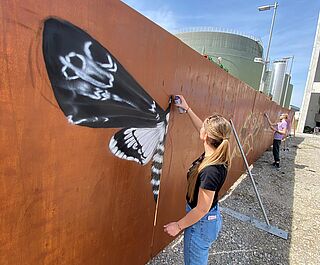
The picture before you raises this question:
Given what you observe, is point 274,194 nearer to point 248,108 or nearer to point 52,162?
point 248,108

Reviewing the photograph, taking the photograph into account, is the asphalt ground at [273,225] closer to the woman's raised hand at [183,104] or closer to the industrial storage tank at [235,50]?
the woman's raised hand at [183,104]

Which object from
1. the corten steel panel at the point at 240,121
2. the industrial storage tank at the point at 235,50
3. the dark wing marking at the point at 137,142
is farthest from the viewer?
the industrial storage tank at the point at 235,50

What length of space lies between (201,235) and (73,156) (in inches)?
45.9

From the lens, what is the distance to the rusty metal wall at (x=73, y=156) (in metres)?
1.08

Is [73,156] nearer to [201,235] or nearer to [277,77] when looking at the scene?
[201,235]

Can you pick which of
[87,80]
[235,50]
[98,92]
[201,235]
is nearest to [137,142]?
[98,92]

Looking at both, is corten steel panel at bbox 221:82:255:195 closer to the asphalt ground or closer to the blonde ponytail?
the asphalt ground

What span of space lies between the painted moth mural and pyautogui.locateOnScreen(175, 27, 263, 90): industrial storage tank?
3135cm

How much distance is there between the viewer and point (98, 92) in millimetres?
1475

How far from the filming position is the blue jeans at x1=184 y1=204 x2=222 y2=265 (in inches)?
70.6

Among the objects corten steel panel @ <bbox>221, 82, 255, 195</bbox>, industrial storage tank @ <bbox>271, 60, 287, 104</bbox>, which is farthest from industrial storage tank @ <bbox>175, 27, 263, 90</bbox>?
corten steel panel @ <bbox>221, 82, 255, 195</bbox>

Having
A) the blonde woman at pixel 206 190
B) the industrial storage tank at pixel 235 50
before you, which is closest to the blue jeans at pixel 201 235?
the blonde woman at pixel 206 190

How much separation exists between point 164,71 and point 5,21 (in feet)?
4.40

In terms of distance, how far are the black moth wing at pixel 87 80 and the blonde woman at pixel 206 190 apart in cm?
62
